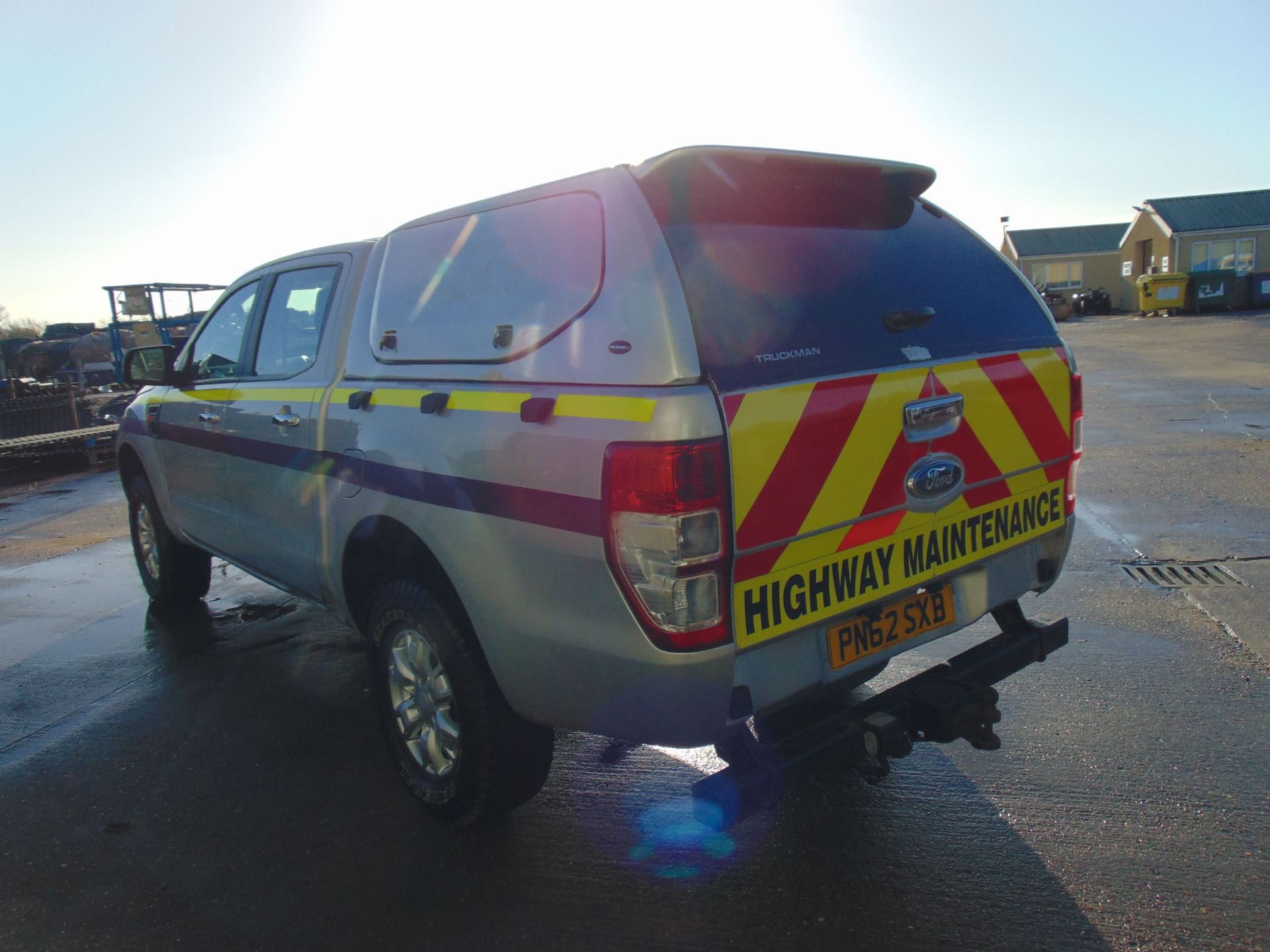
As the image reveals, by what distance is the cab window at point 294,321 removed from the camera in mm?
3693

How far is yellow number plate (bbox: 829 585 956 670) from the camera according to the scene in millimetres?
2437

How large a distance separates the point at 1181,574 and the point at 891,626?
3.48m

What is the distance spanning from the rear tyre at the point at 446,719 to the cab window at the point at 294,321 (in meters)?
1.28

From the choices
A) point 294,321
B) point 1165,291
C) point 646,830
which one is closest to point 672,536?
point 646,830

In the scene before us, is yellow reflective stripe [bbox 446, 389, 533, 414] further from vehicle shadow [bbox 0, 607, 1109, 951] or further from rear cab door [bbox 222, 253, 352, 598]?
vehicle shadow [bbox 0, 607, 1109, 951]

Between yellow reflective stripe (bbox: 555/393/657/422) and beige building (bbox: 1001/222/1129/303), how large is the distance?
50.2m

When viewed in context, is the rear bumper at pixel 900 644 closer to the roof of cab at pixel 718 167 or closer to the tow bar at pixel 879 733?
the tow bar at pixel 879 733

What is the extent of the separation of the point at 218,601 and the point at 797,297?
476cm

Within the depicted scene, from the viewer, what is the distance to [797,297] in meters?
2.47

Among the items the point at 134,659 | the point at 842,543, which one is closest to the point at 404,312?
the point at 842,543

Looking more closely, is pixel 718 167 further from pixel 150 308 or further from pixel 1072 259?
pixel 1072 259

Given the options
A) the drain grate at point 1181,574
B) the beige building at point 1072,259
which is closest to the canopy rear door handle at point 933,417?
the drain grate at point 1181,574

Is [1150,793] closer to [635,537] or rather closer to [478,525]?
[635,537]

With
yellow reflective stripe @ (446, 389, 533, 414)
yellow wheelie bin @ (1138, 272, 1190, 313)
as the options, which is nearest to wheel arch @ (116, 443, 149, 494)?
yellow reflective stripe @ (446, 389, 533, 414)
